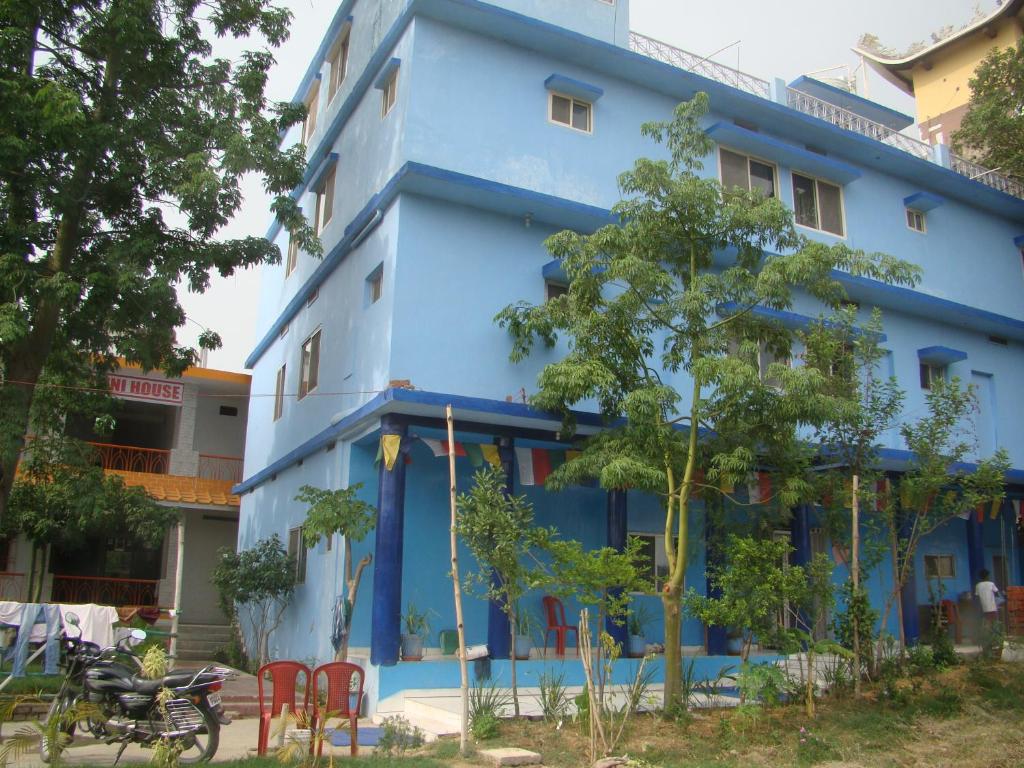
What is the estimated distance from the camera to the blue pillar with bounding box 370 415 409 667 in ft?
37.9

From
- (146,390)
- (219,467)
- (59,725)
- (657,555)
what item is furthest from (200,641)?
(59,725)

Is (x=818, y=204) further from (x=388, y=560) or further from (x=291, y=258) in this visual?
(x=291, y=258)

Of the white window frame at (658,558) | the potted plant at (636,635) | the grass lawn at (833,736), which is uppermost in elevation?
the white window frame at (658,558)

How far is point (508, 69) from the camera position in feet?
47.1

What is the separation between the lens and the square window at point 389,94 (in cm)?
1433

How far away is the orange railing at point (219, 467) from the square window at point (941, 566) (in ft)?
53.7

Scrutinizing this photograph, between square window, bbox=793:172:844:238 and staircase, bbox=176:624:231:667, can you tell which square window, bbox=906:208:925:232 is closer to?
square window, bbox=793:172:844:238

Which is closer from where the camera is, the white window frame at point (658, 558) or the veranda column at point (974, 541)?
the white window frame at point (658, 558)

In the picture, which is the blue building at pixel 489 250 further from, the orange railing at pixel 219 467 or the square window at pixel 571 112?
the orange railing at pixel 219 467

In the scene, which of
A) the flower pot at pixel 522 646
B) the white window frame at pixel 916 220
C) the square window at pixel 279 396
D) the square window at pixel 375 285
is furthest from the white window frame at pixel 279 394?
the white window frame at pixel 916 220

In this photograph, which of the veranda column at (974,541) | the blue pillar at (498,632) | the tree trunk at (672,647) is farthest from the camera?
the veranda column at (974,541)

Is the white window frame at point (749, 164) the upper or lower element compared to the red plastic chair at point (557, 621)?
upper

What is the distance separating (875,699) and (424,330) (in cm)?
749

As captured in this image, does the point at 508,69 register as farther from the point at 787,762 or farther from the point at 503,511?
the point at 787,762
